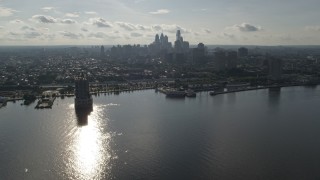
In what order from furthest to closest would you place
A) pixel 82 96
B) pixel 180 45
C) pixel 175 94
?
pixel 180 45 < pixel 175 94 < pixel 82 96

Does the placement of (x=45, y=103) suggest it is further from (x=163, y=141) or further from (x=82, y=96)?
(x=163, y=141)

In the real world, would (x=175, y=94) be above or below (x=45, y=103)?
above

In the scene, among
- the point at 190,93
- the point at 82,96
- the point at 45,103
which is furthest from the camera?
the point at 190,93

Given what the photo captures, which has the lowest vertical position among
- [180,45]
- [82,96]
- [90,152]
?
[90,152]

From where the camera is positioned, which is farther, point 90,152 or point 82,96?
point 82,96

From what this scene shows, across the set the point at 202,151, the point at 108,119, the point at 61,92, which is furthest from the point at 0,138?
the point at 61,92

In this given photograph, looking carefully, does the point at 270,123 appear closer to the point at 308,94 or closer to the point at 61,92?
the point at 308,94

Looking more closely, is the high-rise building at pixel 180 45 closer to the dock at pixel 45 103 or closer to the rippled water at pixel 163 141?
the dock at pixel 45 103

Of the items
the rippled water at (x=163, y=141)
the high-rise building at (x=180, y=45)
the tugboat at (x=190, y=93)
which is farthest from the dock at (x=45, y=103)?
the high-rise building at (x=180, y=45)

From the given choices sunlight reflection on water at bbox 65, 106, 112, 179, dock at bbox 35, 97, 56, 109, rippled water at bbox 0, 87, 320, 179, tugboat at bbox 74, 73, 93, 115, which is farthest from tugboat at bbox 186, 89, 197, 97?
sunlight reflection on water at bbox 65, 106, 112, 179

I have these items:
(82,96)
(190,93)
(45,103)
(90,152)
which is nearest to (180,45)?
(190,93)
